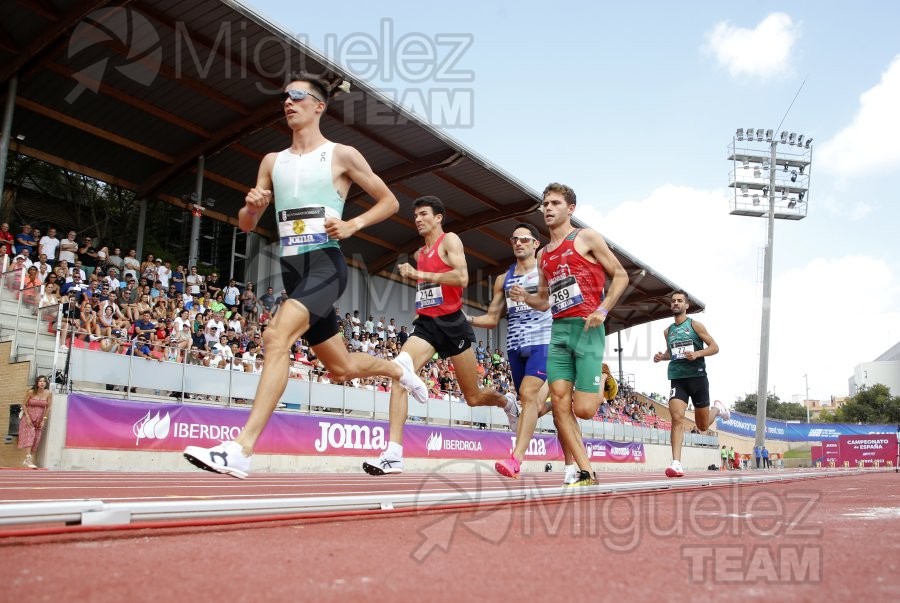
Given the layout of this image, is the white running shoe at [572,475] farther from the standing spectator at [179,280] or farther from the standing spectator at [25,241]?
the standing spectator at [179,280]

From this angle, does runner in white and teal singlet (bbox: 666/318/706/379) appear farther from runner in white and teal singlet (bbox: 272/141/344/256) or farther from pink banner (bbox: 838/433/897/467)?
pink banner (bbox: 838/433/897/467)

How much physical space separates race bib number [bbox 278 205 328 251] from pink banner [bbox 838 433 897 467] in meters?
33.5

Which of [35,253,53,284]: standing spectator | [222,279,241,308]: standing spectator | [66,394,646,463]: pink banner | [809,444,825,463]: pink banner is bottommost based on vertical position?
[809,444,825,463]: pink banner

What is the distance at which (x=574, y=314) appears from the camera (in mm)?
6535

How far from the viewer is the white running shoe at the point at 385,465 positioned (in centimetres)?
640

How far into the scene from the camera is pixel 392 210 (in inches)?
207

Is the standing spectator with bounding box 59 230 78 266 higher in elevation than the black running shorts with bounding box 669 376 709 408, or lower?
higher

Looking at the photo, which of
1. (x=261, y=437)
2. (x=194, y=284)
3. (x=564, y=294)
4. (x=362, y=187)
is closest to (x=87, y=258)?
(x=194, y=284)

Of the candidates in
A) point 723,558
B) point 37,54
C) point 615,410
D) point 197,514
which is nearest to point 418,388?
point 197,514

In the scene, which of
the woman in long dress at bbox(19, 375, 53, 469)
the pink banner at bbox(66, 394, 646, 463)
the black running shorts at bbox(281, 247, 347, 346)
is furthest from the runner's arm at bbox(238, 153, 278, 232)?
the pink banner at bbox(66, 394, 646, 463)

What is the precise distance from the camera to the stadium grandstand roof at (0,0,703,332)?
16.4m

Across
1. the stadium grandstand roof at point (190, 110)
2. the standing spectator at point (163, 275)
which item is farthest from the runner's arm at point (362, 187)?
the standing spectator at point (163, 275)

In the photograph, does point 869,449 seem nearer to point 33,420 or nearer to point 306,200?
point 33,420

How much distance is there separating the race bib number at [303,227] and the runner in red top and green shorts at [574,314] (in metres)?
2.45
